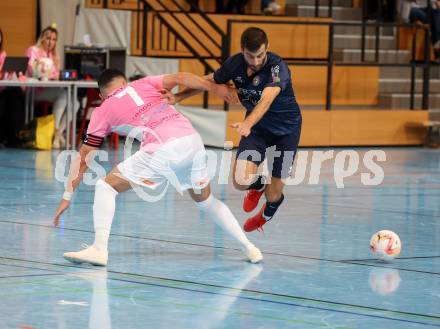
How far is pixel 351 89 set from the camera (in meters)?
19.2

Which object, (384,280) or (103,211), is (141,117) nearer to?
(103,211)

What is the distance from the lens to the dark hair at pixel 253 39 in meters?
7.43

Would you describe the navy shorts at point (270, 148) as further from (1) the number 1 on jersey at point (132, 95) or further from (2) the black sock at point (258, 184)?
(1) the number 1 on jersey at point (132, 95)

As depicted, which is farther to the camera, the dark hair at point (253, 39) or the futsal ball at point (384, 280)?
the dark hair at point (253, 39)

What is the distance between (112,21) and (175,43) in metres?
1.12

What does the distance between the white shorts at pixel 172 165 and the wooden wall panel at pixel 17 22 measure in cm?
1130

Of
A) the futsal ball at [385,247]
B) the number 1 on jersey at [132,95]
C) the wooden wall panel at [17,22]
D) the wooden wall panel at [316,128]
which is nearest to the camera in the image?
the number 1 on jersey at [132,95]

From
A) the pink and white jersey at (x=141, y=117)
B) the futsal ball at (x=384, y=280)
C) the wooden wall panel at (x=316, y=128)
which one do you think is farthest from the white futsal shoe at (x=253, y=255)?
the wooden wall panel at (x=316, y=128)

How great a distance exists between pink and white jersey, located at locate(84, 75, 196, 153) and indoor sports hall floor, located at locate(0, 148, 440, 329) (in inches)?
34.2

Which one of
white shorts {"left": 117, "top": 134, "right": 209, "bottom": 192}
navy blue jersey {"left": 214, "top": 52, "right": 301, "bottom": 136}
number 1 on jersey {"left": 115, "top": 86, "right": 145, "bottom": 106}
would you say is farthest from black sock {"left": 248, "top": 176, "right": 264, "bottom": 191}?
number 1 on jersey {"left": 115, "top": 86, "right": 145, "bottom": 106}

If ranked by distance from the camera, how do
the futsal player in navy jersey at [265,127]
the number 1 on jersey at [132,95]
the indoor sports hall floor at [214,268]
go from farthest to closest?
the futsal player in navy jersey at [265,127], the number 1 on jersey at [132,95], the indoor sports hall floor at [214,268]

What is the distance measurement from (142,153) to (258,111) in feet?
2.85

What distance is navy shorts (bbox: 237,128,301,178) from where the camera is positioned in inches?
343

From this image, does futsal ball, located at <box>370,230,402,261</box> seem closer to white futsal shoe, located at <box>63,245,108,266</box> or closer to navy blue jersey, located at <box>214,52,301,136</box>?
navy blue jersey, located at <box>214,52,301,136</box>
